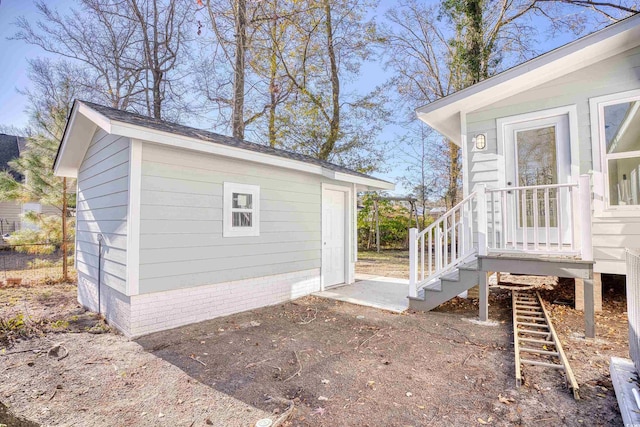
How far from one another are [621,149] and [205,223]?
5.98 m

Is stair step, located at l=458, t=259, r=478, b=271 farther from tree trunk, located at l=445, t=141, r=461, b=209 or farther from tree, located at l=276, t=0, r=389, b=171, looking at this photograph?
tree trunk, located at l=445, t=141, r=461, b=209

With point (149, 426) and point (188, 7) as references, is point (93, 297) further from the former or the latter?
point (188, 7)

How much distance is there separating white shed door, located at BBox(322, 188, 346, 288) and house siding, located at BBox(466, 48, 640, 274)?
3213mm

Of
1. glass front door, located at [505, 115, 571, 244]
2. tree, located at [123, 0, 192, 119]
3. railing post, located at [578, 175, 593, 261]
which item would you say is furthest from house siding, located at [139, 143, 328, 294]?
tree, located at [123, 0, 192, 119]

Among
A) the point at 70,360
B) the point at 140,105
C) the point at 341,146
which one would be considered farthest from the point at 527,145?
the point at 140,105

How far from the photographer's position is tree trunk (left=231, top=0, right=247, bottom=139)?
9.95 metres

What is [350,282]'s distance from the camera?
7488 millimetres

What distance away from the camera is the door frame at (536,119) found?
15.2ft

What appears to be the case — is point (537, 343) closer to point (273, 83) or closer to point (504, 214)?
point (504, 214)

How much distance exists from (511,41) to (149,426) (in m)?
15.3

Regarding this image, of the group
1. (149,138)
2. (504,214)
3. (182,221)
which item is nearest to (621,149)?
(504,214)

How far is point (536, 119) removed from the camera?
4.98 metres

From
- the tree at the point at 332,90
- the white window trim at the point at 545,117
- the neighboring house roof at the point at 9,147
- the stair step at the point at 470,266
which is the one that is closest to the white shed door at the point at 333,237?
the stair step at the point at 470,266

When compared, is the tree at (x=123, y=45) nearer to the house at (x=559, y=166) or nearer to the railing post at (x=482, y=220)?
the house at (x=559, y=166)
